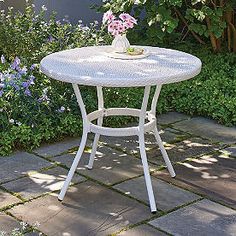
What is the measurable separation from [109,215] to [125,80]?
0.79m

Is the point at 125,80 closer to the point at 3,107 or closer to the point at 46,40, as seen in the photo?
the point at 3,107

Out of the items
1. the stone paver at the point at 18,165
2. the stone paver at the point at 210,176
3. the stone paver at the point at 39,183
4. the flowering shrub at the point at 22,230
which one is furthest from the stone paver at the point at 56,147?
the flowering shrub at the point at 22,230

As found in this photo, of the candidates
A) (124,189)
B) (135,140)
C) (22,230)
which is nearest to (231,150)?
(135,140)

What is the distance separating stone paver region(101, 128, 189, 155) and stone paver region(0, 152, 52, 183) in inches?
24.3

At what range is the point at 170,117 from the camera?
206 inches

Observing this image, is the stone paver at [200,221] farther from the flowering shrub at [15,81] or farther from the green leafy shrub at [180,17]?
the green leafy shrub at [180,17]

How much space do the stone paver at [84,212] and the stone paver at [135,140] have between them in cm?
80

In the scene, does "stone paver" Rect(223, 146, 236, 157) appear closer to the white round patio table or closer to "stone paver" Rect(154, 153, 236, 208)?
"stone paver" Rect(154, 153, 236, 208)

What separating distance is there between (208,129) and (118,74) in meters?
1.89

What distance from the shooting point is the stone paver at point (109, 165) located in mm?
3857

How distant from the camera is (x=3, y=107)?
440 centimetres

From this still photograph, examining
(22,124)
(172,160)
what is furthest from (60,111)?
(172,160)

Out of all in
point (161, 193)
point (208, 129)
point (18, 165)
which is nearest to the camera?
point (161, 193)

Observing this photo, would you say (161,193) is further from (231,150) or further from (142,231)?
(231,150)
